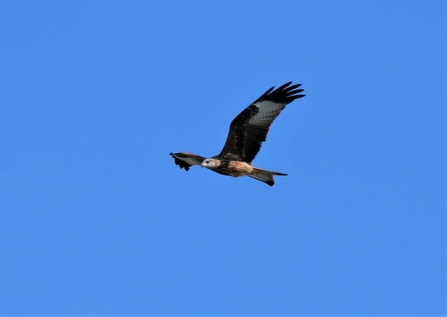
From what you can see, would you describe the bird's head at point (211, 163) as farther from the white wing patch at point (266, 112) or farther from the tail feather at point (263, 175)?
the white wing patch at point (266, 112)

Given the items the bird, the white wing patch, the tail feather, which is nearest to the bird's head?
the bird

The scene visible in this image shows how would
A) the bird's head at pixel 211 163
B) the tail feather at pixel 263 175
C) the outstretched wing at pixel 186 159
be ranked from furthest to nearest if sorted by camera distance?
the outstretched wing at pixel 186 159 → the bird's head at pixel 211 163 → the tail feather at pixel 263 175

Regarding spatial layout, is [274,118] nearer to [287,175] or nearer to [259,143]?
[259,143]

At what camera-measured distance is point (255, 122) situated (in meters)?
14.4

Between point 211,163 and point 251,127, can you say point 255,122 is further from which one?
point 211,163

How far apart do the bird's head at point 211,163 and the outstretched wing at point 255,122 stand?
0.85 ft

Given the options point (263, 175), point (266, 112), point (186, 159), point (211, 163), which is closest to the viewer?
point (263, 175)

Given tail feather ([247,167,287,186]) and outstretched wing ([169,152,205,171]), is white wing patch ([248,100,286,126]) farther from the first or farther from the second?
outstretched wing ([169,152,205,171])

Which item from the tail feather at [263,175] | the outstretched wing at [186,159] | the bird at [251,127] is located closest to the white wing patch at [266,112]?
the bird at [251,127]

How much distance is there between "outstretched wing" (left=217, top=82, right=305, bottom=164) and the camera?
47.1ft

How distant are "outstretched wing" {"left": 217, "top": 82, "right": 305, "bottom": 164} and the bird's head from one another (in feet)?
0.85

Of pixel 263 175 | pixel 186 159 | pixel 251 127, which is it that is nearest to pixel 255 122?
pixel 251 127

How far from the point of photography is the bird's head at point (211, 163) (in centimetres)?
1423

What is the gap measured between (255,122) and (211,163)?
1144 millimetres
